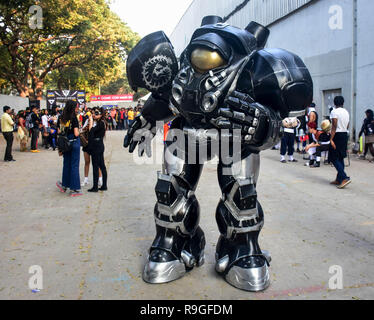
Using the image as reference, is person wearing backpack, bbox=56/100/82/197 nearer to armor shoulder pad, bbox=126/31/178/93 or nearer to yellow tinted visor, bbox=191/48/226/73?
armor shoulder pad, bbox=126/31/178/93

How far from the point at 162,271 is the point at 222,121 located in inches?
50.6

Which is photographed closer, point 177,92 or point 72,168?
point 177,92

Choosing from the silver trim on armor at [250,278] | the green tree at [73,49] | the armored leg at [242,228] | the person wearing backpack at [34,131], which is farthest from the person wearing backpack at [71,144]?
the green tree at [73,49]

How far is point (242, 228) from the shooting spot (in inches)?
115

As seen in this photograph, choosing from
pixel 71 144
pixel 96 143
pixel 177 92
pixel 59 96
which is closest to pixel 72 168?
pixel 71 144

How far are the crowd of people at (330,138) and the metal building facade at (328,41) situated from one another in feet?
6.78

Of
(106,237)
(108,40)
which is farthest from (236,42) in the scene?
(108,40)

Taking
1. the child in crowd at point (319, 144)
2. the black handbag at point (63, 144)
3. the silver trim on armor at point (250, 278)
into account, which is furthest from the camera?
the child in crowd at point (319, 144)

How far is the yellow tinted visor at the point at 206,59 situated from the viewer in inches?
107

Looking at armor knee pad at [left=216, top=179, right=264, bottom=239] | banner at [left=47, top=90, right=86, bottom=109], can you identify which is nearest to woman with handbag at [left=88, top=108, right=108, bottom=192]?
armor knee pad at [left=216, top=179, right=264, bottom=239]

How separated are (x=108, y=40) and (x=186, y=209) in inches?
871

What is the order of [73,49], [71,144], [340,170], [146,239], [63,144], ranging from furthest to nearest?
1. [73,49]
2. [340,170]
3. [71,144]
4. [63,144]
5. [146,239]

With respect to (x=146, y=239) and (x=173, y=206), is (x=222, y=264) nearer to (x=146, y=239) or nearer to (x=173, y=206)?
(x=173, y=206)

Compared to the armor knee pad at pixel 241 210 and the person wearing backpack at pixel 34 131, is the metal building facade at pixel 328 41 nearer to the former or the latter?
the armor knee pad at pixel 241 210
